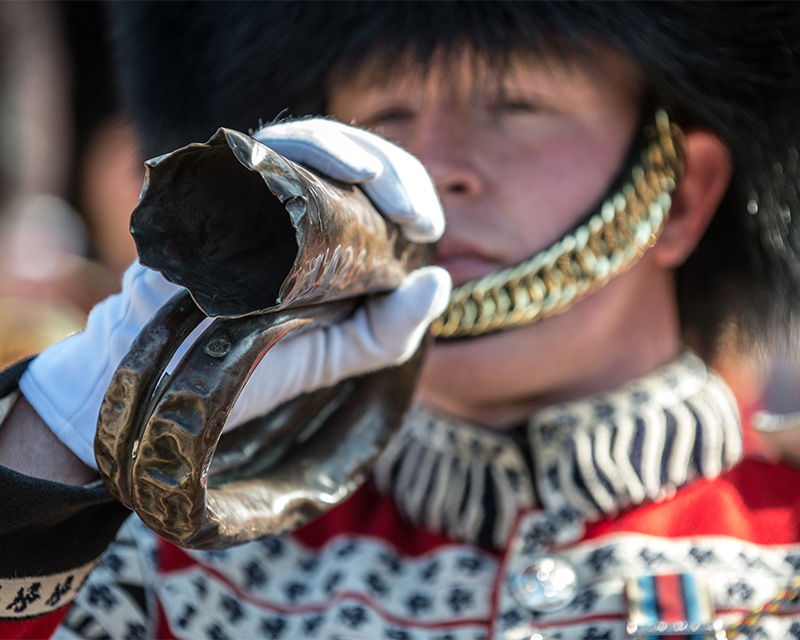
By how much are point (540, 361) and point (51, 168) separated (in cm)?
259

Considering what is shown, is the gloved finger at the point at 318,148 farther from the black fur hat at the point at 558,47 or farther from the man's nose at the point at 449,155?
the man's nose at the point at 449,155

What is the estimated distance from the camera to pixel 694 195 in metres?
1.71

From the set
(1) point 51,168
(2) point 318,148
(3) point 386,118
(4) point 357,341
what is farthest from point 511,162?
(1) point 51,168

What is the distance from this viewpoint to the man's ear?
169cm

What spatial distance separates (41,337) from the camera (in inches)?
118

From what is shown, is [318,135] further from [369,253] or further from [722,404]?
[722,404]

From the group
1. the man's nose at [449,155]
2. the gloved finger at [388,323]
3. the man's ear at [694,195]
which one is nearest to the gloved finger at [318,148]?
the gloved finger at [388,323]

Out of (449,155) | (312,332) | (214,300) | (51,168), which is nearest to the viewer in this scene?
(214,300)

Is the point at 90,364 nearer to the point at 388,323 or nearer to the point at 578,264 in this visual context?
the point at 388,323

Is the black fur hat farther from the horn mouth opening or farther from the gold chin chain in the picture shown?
the horn mouth opening

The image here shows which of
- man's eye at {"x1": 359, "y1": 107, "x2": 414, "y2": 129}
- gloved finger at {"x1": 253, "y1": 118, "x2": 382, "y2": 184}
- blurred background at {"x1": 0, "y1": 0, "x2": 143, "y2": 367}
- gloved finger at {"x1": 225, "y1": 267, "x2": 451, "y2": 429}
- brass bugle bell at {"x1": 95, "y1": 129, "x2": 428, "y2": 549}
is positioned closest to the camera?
brass bugle bell at {"x1": 95, "y1": 129, "x2": 428, "y2": 549}

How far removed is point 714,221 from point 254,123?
0.75 metres

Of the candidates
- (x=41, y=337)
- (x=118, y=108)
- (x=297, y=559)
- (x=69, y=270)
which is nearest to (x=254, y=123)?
(x=118, y=108)

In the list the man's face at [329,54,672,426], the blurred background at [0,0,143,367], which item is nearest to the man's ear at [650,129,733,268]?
the man's face at [329,54,672,426]
